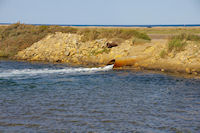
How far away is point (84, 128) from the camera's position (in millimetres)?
8914

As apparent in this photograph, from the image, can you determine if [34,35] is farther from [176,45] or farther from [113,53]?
[176,45]

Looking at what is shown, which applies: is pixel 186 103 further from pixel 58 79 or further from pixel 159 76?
pixel 58 79

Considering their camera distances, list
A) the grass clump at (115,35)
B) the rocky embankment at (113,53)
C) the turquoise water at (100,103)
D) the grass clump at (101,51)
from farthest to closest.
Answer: the grass clump at (115,35)
the grass clump at (101,51)
the rocky embankment at (113,53)
the turquoise water at (100,103)

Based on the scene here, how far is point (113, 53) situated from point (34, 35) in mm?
13567

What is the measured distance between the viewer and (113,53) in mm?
26062

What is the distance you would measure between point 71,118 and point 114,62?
578 inches

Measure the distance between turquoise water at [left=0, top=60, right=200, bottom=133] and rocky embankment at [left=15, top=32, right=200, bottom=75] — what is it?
107 inches

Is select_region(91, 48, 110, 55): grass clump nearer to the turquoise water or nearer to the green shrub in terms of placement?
the green shrub

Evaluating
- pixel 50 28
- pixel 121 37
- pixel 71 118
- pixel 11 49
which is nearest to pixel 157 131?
pixel 71 118

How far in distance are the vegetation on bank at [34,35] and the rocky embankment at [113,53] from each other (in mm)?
1155

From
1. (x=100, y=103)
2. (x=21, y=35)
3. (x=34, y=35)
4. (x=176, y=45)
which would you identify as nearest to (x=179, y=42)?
(x=176, y=45)

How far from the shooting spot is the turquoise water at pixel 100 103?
30.1 ft

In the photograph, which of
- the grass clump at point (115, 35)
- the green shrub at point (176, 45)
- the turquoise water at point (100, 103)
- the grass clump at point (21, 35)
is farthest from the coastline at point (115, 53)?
the turquoise water at point (100, 103)

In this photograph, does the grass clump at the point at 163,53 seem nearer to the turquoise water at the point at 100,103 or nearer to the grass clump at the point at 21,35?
the turquoise water at the point at 100,103
